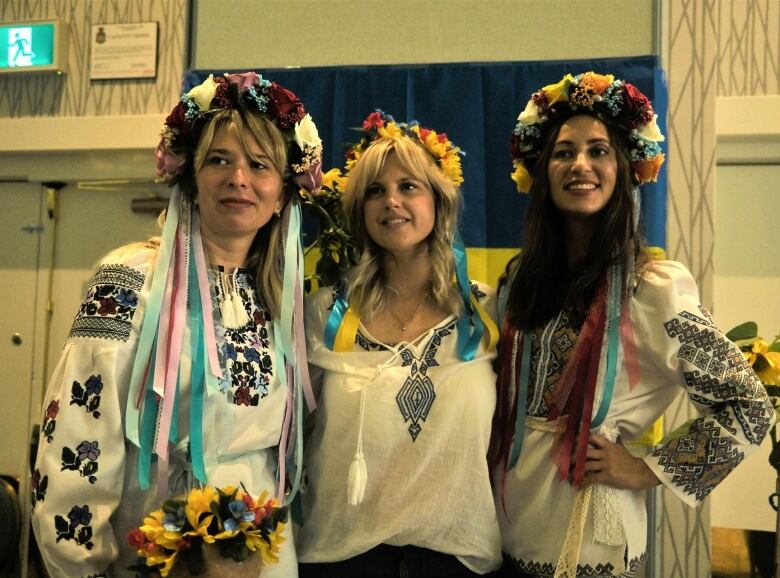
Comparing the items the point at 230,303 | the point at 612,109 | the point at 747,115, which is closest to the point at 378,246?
the point at 230,303

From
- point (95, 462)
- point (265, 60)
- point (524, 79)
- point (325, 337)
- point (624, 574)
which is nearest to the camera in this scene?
point (95, 462)

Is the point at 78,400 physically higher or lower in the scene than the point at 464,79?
lower

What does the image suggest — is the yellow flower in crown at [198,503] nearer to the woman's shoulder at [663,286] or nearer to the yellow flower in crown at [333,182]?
the woman's shoulder at [663,286]

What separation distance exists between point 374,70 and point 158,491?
1.96m

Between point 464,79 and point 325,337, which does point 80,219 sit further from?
point 325,337

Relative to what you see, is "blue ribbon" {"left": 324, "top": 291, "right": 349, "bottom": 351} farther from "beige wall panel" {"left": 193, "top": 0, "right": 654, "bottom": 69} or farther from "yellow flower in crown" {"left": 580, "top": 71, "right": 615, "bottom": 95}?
"beige wall panel" {"left": 193, "top": 0, "right": 654, "bottom": 69}

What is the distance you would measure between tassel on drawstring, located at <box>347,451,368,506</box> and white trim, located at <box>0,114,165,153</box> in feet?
7.51

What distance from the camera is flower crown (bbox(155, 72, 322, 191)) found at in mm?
1877

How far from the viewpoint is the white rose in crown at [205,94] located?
1871 millimetres

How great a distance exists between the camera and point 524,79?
297cm

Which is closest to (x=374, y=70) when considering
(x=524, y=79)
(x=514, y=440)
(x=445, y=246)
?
(x=524, y=79)

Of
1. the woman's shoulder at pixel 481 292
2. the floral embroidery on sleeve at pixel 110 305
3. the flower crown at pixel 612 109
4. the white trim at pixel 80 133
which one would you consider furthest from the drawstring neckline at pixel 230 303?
the white trim at pixel 80 133

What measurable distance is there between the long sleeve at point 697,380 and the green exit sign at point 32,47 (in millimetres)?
3074

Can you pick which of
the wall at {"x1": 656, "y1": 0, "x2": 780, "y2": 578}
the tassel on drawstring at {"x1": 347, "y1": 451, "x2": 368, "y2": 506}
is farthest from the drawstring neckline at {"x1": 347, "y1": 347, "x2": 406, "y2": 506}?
the wall at {"x1": 656, "y1": 0, "x2": 780, "y2": 578}
